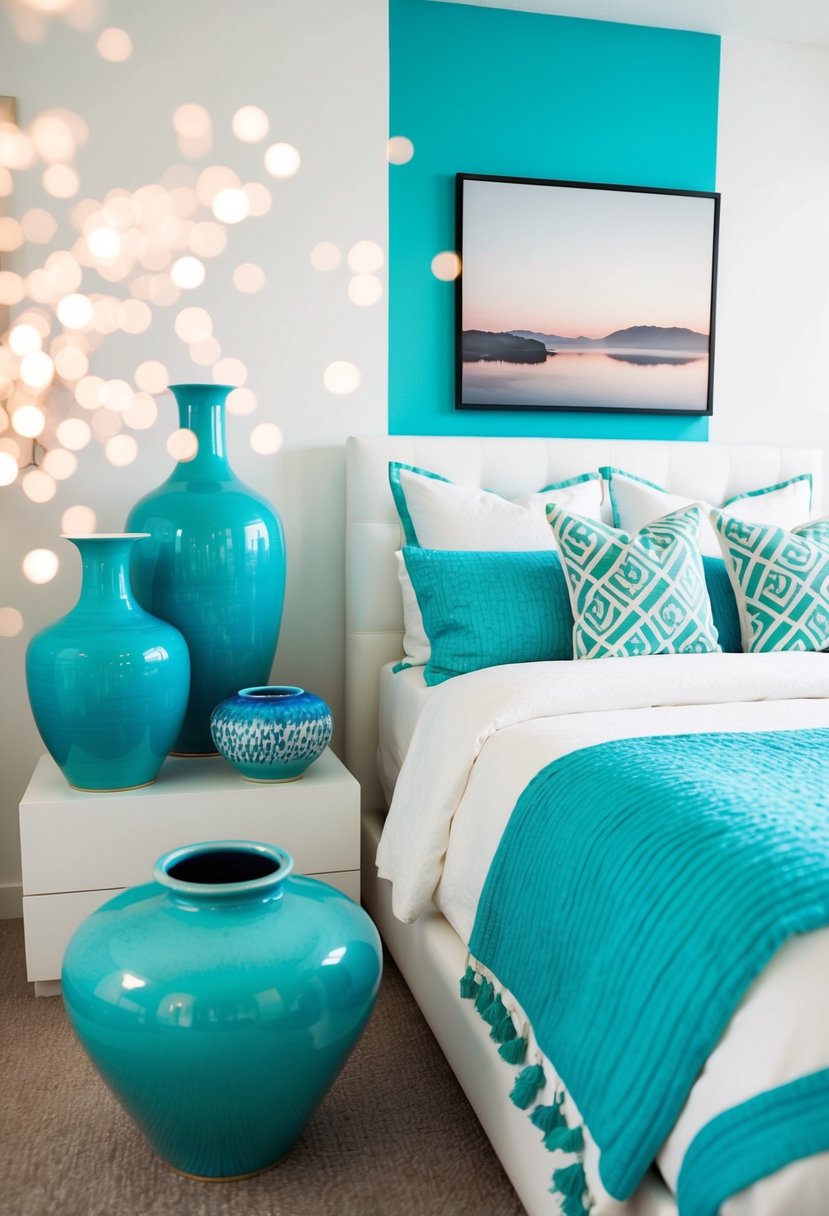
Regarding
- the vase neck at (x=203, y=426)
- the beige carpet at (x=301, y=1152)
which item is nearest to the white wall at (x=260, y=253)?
the vase neck at (x=203, y=426)

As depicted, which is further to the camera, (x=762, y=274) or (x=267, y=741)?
(x=762, y=274)

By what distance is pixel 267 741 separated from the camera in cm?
220

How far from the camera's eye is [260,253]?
106 inches

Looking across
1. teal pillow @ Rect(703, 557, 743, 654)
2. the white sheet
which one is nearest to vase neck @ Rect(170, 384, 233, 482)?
the white sheet

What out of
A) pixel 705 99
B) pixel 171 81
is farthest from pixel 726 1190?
pixel 705 99

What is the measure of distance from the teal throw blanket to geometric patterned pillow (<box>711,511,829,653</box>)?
28.8 inches

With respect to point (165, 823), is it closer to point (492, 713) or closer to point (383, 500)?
point (492, 713)

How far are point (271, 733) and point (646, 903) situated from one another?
1155 mm

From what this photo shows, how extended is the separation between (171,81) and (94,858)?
197 centimetres

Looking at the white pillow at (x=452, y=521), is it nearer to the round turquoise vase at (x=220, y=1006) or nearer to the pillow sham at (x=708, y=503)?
the pillow sham at (x=708, y=503)

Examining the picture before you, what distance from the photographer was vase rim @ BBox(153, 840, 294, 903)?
146cm

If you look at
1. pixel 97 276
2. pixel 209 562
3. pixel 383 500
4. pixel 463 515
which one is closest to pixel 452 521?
pixel 463 515

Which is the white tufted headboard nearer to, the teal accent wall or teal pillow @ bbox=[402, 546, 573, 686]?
the teal accent wall

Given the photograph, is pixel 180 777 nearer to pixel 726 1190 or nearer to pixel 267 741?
pixel 267 741
